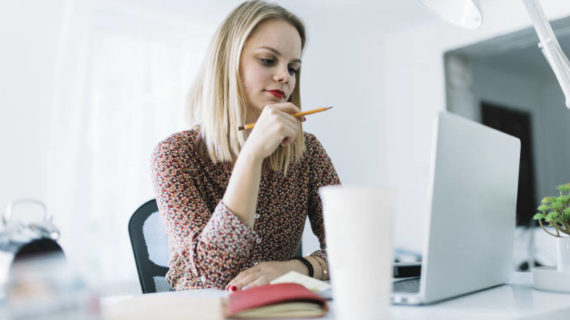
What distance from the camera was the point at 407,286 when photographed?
2.58 ft

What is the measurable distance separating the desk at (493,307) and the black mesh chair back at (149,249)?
0.54 metres

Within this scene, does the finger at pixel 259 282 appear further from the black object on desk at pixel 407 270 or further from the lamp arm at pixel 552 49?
the lamp arm at pixel 552 49

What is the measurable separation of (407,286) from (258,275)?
0.86ft

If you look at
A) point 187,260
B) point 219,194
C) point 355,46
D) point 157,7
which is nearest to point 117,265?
point 157,7

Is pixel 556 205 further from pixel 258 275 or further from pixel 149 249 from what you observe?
pixel 149 249

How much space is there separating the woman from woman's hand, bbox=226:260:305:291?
3 cm

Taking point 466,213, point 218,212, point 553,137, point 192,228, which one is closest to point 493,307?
point 466,213

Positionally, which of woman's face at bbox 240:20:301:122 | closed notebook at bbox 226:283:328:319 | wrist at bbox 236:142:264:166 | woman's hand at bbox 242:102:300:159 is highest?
woman's face at bbox 240:20:301:122

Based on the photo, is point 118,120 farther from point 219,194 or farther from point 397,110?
point 397,110

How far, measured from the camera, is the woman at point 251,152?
1058 mm

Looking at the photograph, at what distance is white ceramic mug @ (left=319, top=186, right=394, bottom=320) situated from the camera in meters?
0.49

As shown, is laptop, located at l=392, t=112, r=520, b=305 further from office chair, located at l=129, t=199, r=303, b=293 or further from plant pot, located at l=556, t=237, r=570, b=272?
office chair, located at l=129, t=199, r=303, b=293

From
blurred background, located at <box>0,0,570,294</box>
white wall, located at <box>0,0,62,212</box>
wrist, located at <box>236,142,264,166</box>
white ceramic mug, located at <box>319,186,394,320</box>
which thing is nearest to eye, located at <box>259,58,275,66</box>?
wrist, located at <box>236,142,264,166</box>

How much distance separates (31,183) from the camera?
2.69 meters
